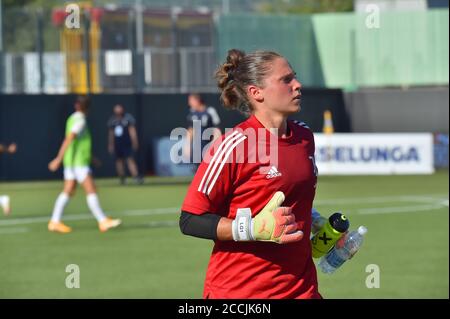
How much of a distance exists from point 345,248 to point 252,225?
103cm

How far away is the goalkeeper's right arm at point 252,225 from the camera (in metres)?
6.41

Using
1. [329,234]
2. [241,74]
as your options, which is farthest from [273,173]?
[329,234]

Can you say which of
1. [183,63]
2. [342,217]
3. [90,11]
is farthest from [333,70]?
[342,217]

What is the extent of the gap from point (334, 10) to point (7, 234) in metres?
42.7

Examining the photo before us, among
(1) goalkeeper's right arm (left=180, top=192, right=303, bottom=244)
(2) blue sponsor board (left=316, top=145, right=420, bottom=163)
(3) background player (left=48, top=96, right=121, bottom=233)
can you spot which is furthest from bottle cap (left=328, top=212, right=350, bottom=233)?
(2) blue sponsor board (left=316, top=145, right=420, bottom=163)

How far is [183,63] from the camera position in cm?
3625

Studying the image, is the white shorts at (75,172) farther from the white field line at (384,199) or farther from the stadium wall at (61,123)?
the stadium wall at (61,123)

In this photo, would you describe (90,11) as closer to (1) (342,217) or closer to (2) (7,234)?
(2) (7,234)

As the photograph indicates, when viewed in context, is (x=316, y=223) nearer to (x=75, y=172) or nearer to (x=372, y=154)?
(x=75, y=172)

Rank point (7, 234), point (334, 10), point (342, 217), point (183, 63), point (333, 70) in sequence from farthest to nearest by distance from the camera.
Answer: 1. point (334, 10)
2. point (333, 70)
3. point (183, 63)
4. point (7, 234)
5. point (342, 217)

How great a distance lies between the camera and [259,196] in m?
6.62

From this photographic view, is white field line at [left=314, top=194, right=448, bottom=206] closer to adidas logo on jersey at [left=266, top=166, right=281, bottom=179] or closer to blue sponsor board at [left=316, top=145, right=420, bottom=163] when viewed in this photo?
blue sponsor board at [left=316, top=145, right=420, bottom=163]

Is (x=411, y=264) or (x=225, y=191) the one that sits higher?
(x=225, y=191)

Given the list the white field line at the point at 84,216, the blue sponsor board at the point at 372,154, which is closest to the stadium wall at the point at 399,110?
the blue sponsor board at the point at 372,154
